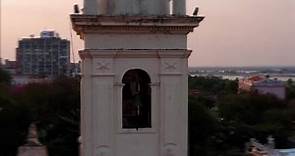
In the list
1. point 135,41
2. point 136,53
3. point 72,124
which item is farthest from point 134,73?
point 72,124

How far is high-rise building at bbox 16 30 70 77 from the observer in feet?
264

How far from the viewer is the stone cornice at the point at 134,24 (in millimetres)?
8438

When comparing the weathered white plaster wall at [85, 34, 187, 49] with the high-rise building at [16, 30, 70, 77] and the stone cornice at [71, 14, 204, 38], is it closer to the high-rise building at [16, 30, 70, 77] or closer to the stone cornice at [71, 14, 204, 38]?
the stone cornice at [71, 14, 204, 38]

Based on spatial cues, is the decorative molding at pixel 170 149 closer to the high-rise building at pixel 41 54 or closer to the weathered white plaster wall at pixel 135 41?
the weathered white plaster wall at pixel 135 41

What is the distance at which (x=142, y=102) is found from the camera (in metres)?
9.22

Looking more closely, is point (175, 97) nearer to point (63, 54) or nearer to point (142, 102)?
point (142, 102)

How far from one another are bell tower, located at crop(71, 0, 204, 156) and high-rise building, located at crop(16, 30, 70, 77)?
6755cm

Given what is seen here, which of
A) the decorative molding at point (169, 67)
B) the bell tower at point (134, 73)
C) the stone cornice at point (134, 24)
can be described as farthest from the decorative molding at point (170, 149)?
the stone cornice at point (134, 24)

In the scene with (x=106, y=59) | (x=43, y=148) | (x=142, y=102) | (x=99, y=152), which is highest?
(x=106, y=59)

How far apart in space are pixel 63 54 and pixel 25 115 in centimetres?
4353

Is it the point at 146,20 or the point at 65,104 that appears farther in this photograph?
the point at 65,104

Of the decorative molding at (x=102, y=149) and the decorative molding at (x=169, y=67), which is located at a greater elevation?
the decorative molding at (x=169, y=67)

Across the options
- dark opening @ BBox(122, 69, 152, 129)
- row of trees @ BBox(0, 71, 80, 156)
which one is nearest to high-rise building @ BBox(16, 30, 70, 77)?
row of trees @ BBox(0, 71, 80, 156)

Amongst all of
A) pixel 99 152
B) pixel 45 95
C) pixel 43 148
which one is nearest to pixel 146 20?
pixel 99 152
